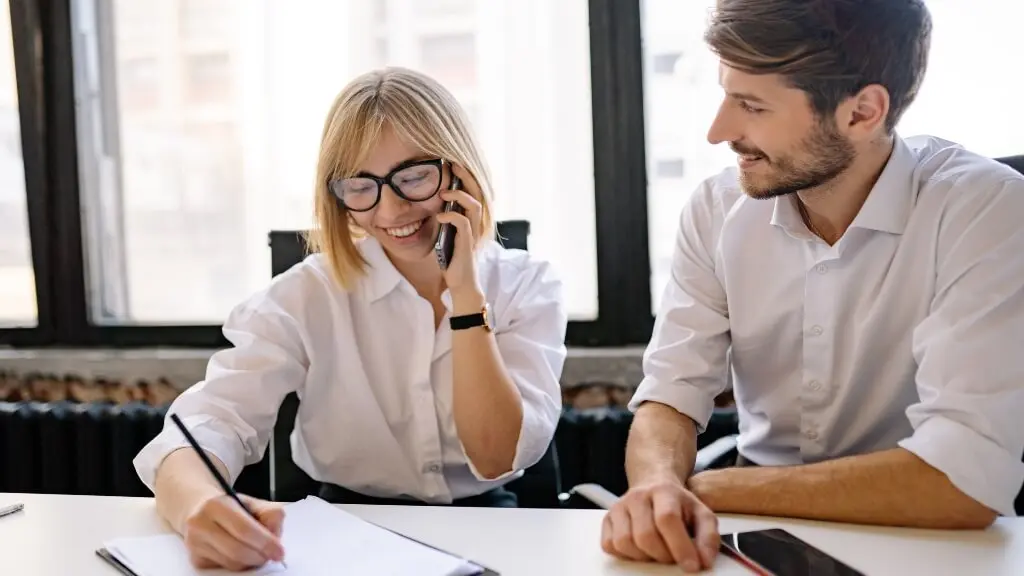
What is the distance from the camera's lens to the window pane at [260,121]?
7.93 feet

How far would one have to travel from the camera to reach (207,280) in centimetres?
261

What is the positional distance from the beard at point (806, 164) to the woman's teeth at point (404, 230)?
0.57 m

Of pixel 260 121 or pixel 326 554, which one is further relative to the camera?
pixel 260 121

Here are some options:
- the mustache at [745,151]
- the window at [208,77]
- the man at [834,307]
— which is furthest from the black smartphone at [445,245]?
the window at [208,77]

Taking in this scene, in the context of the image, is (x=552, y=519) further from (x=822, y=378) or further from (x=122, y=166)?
(x=122, y=166)

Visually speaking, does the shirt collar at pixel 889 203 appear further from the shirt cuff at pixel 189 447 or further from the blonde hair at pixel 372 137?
the shirt cuff at pixel 189 447

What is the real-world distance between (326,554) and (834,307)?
0.87 m

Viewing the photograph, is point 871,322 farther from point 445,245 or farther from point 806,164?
point 445,245

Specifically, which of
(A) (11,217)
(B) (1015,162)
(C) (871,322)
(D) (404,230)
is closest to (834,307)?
(C) (871,322)

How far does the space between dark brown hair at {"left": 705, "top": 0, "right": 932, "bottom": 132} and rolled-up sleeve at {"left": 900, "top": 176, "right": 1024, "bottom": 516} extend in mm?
244

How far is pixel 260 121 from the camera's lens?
253cm

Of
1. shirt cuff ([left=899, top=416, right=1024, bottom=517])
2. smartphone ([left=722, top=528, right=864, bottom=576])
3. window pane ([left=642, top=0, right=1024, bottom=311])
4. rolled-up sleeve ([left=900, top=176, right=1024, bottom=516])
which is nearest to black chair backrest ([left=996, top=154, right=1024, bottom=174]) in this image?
rolled-up sleeve ([left=900, top=176, right=1024, bottom=516])

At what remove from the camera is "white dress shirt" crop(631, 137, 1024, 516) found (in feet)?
4.03

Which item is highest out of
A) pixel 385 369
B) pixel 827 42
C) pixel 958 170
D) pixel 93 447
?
pixel 827 42
